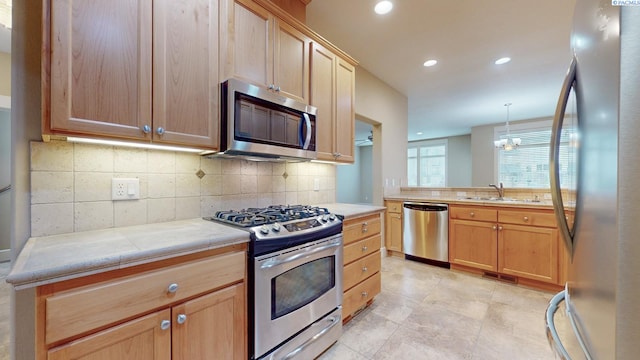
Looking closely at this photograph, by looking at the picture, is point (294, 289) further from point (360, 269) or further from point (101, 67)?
point (101, 67)

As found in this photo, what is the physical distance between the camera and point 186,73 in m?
1.35

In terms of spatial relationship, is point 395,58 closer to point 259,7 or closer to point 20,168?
point 259,7

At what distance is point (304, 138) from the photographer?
6.16 ft

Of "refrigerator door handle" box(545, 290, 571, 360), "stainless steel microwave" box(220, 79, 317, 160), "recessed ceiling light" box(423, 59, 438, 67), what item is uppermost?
"recessed ceiling light" box(423, 59, 438, 67)

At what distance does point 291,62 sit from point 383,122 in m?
2.30

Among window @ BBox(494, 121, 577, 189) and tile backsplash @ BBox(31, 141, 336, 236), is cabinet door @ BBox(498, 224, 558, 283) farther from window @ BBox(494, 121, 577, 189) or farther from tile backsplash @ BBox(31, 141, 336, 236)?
window @ BBox(494, 121, 577, 189)

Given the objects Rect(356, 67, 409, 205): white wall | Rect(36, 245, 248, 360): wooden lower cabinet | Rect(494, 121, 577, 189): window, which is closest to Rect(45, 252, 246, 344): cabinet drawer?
Rect(36, 245, 248, 360): wooden lower cabinet

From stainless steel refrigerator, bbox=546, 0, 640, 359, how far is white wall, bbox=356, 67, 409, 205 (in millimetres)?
2808

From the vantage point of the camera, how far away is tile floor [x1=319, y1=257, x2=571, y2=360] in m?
1.73

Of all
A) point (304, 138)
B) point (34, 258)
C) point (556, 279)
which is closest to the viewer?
point (34, 258)

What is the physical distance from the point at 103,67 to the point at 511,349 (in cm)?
299

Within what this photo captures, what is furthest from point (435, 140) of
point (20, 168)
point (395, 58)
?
point (20, 168)

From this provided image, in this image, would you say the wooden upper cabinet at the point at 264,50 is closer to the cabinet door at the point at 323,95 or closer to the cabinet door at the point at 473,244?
the cabinet door at the point at 323,95

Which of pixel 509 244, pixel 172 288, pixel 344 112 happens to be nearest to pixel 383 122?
pixel 344 112
